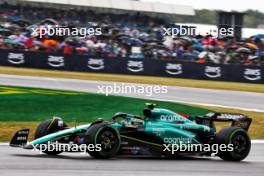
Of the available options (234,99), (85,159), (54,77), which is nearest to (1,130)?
(85,159)

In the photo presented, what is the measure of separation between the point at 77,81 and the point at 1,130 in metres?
13.3

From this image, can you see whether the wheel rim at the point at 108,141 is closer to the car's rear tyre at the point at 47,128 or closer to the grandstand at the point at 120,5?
the car's rear tyre at the point at 47,128

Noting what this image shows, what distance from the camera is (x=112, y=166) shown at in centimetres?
927

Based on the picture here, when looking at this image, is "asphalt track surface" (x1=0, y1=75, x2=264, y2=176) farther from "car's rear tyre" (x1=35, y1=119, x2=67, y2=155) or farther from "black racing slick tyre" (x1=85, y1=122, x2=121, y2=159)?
"car's rear tyre" (x1=35, y1=119, x2=67, y2=155)

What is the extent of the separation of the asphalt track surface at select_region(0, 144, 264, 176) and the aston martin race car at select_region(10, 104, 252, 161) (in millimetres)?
156

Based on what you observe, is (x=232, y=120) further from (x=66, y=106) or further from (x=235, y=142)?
(x=66, y=106)

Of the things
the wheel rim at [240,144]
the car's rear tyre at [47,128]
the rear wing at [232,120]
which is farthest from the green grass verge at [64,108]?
the wheel rim at [240,144]

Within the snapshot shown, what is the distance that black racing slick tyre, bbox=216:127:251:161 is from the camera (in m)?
10.8

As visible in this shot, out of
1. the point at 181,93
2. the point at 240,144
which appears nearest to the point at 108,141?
the point at 240,144

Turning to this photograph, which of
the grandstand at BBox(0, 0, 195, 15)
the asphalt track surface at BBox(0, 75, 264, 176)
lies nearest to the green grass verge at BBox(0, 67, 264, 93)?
the grandstand at BBox(0, 0, 195, 15)

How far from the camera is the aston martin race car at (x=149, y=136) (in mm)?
9953

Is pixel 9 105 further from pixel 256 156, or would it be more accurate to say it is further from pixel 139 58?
pixel 139 58

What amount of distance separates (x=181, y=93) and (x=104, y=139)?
1528 cm

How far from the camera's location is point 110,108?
1797 cm
